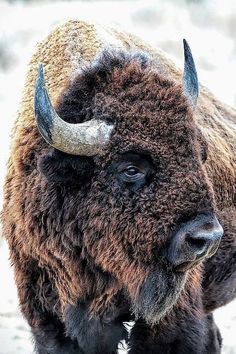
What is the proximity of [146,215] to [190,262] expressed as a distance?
1.06 ft

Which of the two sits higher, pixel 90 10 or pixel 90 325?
pixel 90 10

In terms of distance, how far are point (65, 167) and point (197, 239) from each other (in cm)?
79

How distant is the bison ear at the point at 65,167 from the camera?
13.7ft

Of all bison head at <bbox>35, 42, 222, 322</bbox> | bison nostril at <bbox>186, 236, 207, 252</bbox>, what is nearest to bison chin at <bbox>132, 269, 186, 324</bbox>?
bison head at <bbox>35, 42, 222, 322</bbox>

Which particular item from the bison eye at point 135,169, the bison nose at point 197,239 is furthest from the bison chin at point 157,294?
the bison eye at point 135,169

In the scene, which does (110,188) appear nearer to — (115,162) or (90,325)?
(115,162)

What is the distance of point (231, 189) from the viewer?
548 cm

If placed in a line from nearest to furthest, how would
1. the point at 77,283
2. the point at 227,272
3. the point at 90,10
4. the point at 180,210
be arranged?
the point at 180,210 → the point at 77,283 → the point at 227,272 → the point at 90,10

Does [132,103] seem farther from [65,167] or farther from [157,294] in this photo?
[157,294]

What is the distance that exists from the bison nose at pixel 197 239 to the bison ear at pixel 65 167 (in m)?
0.58

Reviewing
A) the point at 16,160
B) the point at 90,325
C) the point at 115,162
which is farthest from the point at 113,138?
the point at 90,325

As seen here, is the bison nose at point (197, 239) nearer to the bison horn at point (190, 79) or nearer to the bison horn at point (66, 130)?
the bison horn at point (66, 130)

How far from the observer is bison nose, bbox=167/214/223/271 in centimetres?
388

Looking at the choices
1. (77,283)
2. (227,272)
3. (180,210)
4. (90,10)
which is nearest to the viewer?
(180,210)
